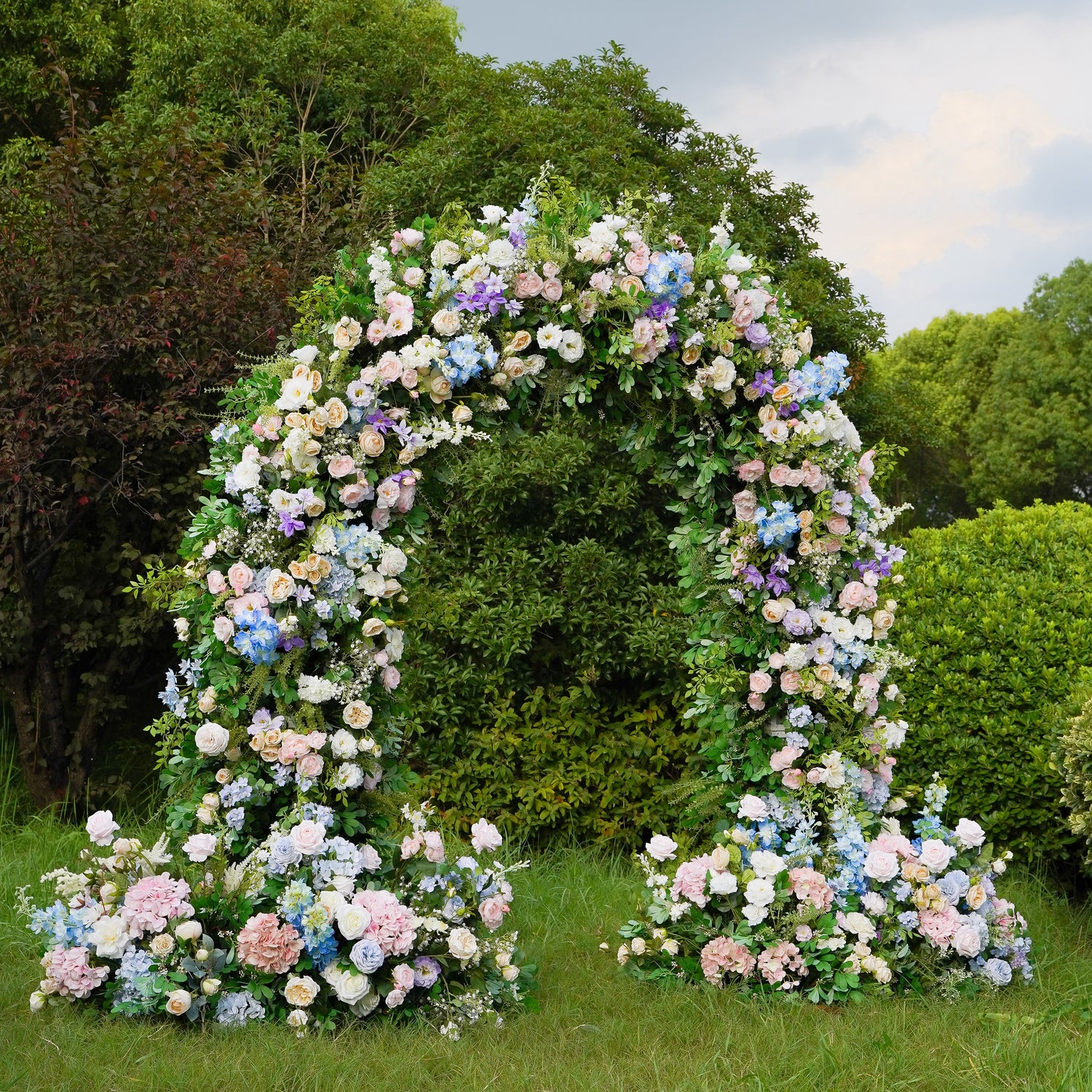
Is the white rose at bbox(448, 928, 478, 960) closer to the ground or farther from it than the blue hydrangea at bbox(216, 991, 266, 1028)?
farther from it

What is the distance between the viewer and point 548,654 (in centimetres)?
662

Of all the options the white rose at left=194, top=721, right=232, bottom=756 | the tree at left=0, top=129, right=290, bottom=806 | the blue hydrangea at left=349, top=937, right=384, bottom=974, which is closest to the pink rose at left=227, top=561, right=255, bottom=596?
the white rose at left=194, top=721, right=232, bottom=756

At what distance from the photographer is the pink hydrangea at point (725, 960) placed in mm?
4066

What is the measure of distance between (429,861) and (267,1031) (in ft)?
2.57

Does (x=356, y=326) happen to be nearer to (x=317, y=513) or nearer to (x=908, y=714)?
(x=317, y=513)

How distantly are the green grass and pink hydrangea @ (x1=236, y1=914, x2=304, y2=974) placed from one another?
0.21 m

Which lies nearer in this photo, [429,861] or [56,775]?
[429,861]

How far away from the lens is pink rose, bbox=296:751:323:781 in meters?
→ 3.84

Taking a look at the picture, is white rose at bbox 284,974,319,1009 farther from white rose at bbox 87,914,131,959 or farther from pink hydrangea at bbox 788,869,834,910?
pink hydrangea at bbox 788,869,834,910

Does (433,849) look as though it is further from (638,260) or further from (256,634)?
(638,260)

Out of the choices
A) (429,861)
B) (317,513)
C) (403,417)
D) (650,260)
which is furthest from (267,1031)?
(650,260)

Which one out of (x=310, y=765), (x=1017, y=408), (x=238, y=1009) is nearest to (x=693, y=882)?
(x=310, y=765)

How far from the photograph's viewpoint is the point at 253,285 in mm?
6242

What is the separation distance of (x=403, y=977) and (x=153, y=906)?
0.87 metres
